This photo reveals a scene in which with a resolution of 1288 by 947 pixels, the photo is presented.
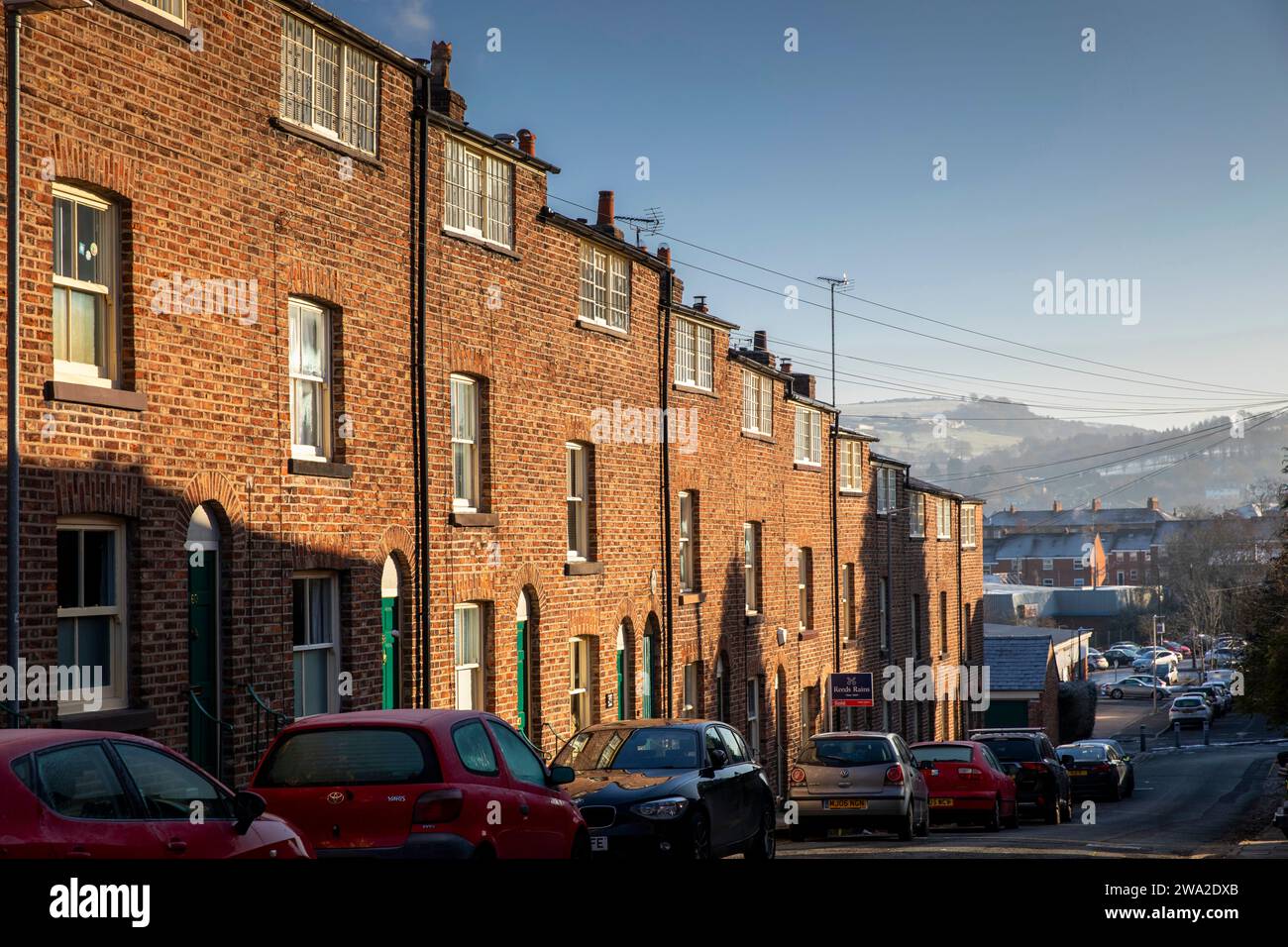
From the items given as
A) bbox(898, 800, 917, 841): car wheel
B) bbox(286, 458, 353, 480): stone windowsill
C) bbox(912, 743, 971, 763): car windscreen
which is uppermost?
bbox(286, 458, 353, 480): stone windowsill

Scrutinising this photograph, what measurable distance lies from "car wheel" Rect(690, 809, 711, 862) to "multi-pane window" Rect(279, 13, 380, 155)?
8.65 m

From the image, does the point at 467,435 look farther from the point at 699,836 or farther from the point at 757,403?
the point at 757,403

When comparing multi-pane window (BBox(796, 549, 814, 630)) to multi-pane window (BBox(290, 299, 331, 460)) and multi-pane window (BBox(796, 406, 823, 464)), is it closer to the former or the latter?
multi-pane window (BBox(796, 406, 823, 464))

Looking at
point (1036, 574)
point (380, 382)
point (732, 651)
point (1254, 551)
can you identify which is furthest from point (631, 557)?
point (1036, 574)

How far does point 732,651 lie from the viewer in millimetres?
30609

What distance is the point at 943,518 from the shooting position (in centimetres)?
5050

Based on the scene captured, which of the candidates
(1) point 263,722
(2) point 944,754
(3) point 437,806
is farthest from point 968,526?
(3) point 437,806

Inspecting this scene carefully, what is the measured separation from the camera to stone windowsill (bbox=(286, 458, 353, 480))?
52.5ft

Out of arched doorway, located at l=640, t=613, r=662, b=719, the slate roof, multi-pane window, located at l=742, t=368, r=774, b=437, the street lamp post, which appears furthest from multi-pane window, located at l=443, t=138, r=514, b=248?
the slate roof

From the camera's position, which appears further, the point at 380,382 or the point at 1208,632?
the point at 1208,632

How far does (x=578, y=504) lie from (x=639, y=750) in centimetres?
890
